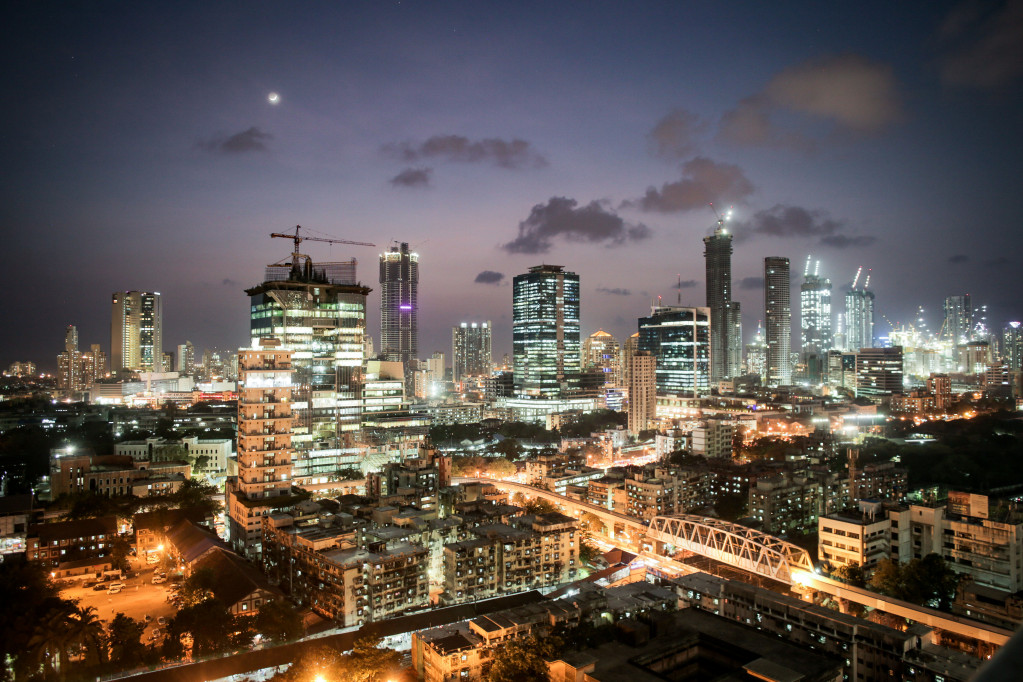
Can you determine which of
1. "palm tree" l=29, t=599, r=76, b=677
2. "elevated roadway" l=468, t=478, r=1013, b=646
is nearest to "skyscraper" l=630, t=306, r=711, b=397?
"elevated roadway" l=468, t=478, r=1013, b=646

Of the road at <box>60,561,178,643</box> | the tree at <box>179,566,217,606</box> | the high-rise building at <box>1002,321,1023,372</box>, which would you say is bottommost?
the road at <box>60,561,178,643</box>

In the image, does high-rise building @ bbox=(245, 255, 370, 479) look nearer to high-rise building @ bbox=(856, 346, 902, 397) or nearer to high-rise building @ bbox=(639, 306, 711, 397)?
high-rise building @ bbox=(639, 306, 711, 397)

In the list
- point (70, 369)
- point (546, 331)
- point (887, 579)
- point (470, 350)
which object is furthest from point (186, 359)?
point (887, 579)

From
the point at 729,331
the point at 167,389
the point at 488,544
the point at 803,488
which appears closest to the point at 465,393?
the point at 167,389

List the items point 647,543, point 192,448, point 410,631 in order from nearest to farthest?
point 410,631
point 647,543
point 192,448

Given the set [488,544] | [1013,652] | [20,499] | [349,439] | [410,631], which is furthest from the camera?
[349,439]

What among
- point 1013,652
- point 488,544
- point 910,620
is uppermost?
point 1013,652

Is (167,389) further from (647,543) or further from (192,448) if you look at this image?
(647,543)

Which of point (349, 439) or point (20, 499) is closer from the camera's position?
point (20, 499)
